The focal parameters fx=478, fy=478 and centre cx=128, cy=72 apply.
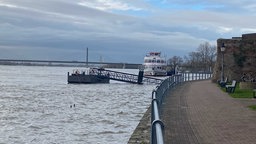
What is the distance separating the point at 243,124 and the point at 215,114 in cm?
295

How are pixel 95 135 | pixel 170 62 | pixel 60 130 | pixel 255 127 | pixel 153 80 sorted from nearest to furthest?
pixel 255 127
pixel 95 135
pixel 60 130
pixel 153 80
pixel 170 62

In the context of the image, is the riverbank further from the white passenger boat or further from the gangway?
the white passenger boat

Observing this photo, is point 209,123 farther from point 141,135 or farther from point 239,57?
point 239,57

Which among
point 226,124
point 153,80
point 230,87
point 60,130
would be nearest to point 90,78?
point 153,80

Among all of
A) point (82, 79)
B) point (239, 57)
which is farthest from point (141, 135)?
point (82, 79)

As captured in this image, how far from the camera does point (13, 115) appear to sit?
81.6ft

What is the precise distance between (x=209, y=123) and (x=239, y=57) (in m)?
30.3

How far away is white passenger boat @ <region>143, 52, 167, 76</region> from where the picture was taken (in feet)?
347

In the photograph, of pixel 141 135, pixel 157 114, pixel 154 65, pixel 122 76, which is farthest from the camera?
pixel 154 65

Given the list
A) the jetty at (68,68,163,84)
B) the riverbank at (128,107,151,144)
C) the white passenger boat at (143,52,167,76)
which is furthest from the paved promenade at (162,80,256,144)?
the white passenger boat at (143,52,167,76)

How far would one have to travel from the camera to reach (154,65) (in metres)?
107

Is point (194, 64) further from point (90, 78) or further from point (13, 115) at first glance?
point (13, 115)

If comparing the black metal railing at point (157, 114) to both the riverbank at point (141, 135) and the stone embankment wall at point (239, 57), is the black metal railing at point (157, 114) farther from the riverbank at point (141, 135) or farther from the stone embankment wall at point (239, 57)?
the stone embankment wall at point (239, 57)

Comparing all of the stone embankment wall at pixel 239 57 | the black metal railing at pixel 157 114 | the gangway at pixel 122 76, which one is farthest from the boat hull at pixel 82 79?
the black metal railing at pixel 157 114
